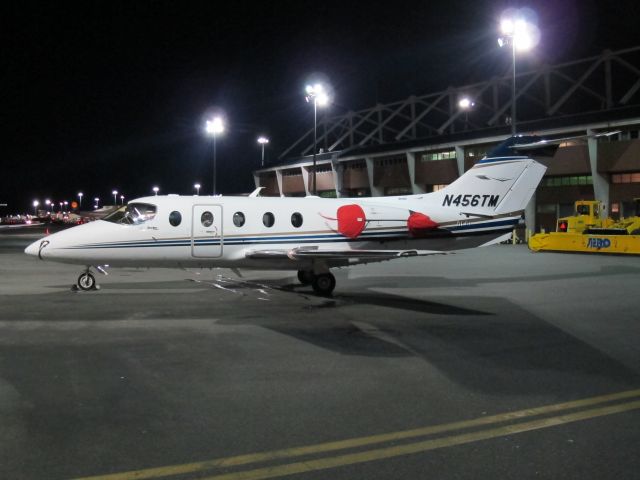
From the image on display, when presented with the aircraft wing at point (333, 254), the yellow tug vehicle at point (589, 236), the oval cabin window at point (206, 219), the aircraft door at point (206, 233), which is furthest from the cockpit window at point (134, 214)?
the yellow tug vehicle at point (589, 236)

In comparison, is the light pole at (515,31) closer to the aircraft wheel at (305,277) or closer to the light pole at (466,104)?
the aircraft wheel at (305,277)

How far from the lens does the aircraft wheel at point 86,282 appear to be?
15.6m

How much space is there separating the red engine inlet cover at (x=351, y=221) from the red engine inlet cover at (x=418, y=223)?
134 cm

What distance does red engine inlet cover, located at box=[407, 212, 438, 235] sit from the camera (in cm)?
1602

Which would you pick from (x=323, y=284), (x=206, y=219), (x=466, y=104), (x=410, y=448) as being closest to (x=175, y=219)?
(x=206, y=219)

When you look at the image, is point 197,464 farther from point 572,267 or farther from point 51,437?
point 572,267

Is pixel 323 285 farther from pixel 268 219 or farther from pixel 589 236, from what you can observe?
pixel 589 236

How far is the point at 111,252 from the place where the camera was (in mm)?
14555

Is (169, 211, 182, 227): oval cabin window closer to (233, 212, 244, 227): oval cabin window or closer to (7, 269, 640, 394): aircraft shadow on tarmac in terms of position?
(233, 212, 244, 227): oval cabin window

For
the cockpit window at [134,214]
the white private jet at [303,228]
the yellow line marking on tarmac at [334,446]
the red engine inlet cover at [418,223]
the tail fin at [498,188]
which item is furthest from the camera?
the tail fin at [498,188]

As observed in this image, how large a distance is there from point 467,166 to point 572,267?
3355 cm

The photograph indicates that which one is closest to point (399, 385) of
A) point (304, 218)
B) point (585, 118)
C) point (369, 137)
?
point (304, 218)

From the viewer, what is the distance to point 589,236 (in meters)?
29.5

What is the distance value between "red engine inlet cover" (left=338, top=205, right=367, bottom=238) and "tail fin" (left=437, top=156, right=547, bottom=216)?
2.55 meters
